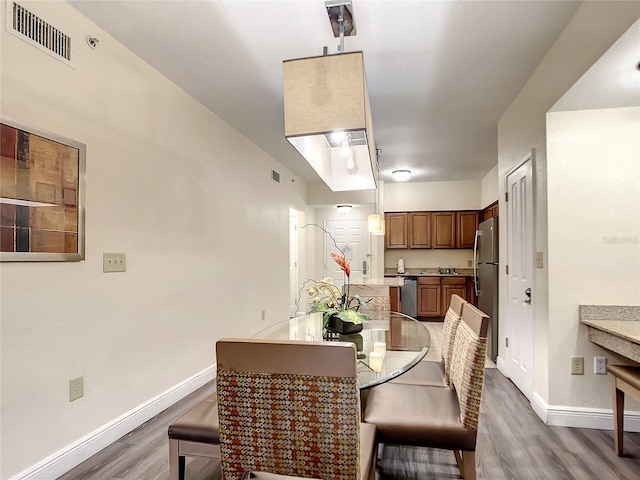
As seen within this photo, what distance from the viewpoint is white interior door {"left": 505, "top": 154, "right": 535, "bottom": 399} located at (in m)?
2.86

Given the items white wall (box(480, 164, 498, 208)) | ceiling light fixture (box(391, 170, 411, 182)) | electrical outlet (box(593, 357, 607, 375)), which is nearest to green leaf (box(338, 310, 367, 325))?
electrical outlet (box(593, 357, 607, 375))

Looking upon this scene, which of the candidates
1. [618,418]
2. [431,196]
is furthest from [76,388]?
[431,196]

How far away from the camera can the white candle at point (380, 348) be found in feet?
6.57

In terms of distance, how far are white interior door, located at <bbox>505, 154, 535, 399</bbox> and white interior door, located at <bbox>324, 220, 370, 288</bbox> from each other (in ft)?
12.7

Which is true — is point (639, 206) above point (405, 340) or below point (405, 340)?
above

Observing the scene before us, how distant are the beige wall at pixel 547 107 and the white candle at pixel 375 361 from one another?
136 cm

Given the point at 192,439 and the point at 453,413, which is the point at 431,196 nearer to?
the point at 453,413

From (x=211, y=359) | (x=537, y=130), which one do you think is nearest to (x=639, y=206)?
(x=537, y=130)

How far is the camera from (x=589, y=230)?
241cm

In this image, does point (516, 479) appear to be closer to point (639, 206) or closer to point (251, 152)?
point (639, 206)

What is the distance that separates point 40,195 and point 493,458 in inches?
112

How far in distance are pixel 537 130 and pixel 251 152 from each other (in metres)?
3.05

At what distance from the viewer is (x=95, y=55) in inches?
84.8

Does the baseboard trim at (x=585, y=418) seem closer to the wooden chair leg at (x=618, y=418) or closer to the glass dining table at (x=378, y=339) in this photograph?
the wooden chair leg at (x=618, y=418)
